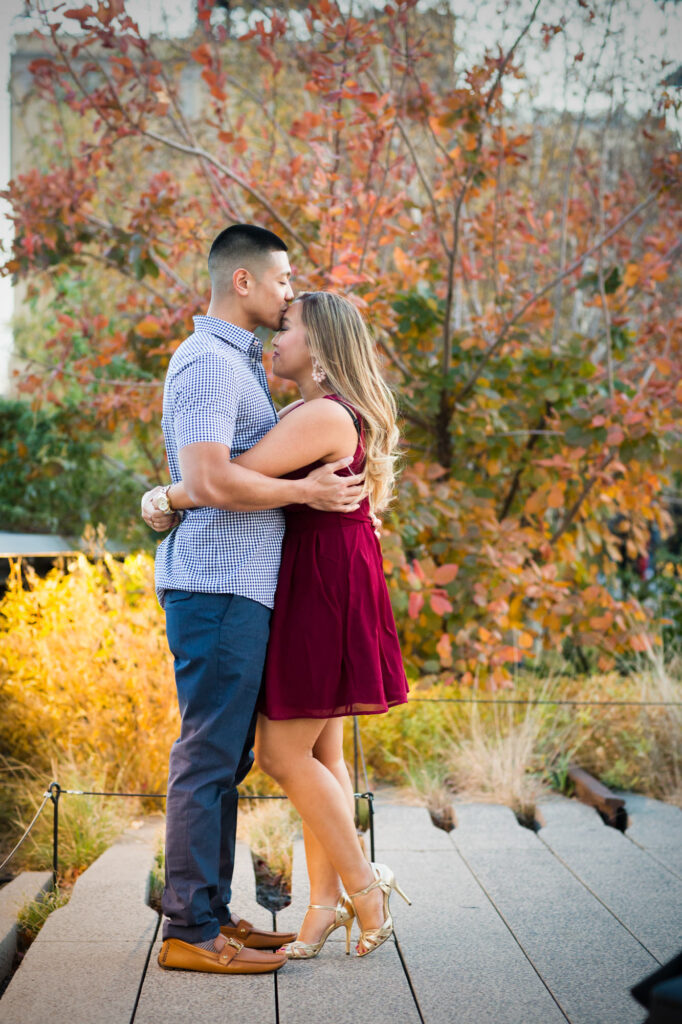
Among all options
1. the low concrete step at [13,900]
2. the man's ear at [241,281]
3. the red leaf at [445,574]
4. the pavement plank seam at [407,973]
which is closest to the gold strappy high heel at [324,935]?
the pavement plank seam at [407,973]

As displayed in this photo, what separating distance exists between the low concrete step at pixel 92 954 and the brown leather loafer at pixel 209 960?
9 centimetres

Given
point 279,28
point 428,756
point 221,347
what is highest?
point 279,28

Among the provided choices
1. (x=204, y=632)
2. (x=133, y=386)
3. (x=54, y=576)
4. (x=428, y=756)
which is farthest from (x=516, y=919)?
(x=133, y=386)

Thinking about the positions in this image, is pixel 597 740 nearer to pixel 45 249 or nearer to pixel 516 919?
pixel 516 919

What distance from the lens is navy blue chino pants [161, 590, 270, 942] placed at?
240 centimetres

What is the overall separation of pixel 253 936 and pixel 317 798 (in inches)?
19.1

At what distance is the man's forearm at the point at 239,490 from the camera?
2.31m

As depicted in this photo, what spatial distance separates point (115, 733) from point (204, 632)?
1802 mm

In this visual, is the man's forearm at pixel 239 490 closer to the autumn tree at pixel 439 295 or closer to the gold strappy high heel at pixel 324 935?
the gold strappy high heel at pixel 324 935

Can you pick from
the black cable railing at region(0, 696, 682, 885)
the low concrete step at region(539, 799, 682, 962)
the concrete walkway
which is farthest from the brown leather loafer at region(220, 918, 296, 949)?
the low concrete step at region(539, 799, 682, 962)

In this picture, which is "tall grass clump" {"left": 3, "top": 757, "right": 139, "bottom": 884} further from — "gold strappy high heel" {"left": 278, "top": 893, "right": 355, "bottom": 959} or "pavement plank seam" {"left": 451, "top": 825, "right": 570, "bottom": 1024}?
"pavement plank seam" {"left": 451, "top": 825, "right": 570, "bottom": 1024}

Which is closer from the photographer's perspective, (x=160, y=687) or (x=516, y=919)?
(x=516, y=919)

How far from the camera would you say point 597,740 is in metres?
4.58

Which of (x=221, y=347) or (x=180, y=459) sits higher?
(x=221, y=347)
